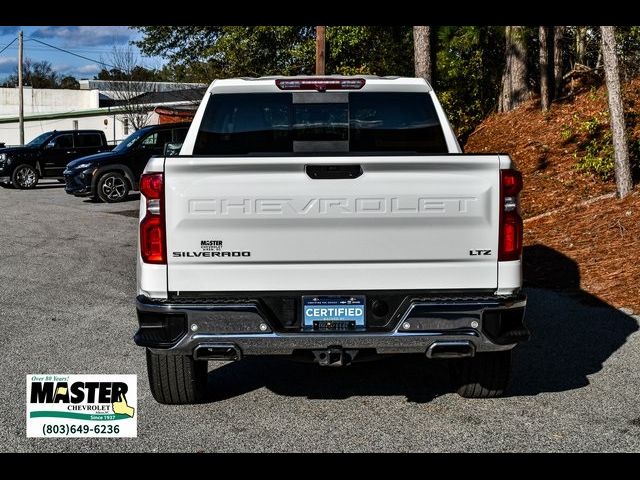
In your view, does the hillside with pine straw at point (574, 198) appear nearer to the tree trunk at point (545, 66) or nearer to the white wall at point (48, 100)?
the tree trunk at point (545, 66)

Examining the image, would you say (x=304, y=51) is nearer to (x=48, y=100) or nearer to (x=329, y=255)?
(x=329, y=255)

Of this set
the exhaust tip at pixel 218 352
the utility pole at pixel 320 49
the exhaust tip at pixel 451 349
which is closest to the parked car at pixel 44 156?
the utility pole at pixel 320 49

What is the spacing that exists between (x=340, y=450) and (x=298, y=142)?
91.6 inches

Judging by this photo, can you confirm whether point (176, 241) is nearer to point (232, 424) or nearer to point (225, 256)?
point (225, 256)

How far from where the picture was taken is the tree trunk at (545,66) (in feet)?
65.4

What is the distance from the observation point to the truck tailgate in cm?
491

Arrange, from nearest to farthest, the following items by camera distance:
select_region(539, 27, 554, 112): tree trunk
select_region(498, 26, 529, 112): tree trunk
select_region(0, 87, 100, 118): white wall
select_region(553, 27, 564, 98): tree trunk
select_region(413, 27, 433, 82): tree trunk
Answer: select_region(539, 27, 554, 112): tree trunk
select_region(413, 27, 433, 82): tree trunk
select_region(553, 27, 564, 98): tree trunk
select_region(498, 26, 529, 112): tree trunk
select_region(0, 87, 100, 118): white wall

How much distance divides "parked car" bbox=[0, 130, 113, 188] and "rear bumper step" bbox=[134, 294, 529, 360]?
77.5 ft

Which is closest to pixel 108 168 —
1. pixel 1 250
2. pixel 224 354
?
pixel 1 250

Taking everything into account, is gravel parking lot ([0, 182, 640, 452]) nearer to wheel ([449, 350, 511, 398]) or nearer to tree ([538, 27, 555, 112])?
wheel ([449, 350, 511, 398])

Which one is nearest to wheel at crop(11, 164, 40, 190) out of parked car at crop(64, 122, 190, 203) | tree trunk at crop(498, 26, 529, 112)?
parked car at crop(64, 122, 190, 203)

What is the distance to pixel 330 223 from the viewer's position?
195 inches

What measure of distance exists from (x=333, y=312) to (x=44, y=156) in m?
24.1
